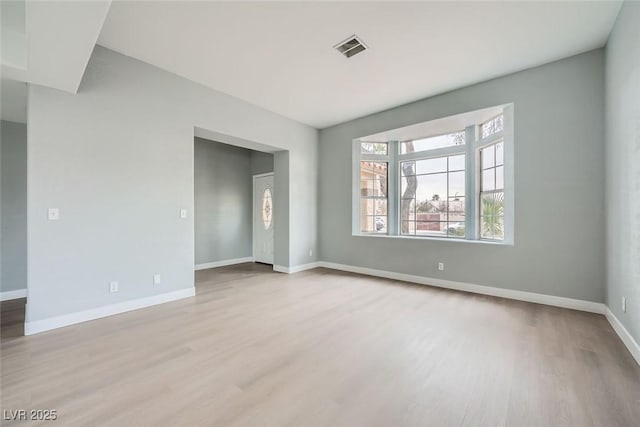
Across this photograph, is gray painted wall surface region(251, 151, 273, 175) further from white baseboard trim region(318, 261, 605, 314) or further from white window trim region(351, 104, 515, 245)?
white baseboard trim region(318, 261, 605, 314)

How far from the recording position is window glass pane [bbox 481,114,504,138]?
3.88 meters

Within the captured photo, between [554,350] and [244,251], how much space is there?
5805 millimetres

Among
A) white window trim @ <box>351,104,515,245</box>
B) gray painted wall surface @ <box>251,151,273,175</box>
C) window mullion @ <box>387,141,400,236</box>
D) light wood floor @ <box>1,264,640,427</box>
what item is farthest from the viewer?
gray painted wall surface @ <box>251,151,273,175</box>

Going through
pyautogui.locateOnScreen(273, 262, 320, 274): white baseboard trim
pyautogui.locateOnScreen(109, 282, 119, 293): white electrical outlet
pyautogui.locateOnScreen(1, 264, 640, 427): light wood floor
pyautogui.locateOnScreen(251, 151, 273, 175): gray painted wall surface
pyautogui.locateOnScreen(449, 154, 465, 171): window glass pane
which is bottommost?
pyautogui.locateOnScreen(1, 264, 640, 427): light wood floor

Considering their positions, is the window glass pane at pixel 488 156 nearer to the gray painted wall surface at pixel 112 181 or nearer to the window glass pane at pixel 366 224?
the window glass pane at pixel 366 224

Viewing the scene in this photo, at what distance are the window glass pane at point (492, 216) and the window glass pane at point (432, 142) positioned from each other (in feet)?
3.49

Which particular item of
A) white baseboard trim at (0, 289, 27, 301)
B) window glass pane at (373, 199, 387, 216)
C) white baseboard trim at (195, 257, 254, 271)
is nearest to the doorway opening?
white baseboard trim at (195, 257, 254, 271)

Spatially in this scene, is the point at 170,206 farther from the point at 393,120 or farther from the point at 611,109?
the point at 611,109

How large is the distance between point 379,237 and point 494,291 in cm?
197

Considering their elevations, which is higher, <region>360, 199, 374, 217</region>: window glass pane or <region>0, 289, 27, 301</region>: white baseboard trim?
<region>360, 199, 374, 217</region>: window glass pane

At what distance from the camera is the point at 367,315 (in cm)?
304

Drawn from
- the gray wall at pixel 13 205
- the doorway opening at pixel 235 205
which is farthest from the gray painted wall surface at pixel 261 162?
the gray wall at pixel 13 205

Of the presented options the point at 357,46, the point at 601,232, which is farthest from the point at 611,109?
the point at 357,46

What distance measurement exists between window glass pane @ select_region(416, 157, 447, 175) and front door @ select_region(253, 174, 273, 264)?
10.8 ft
